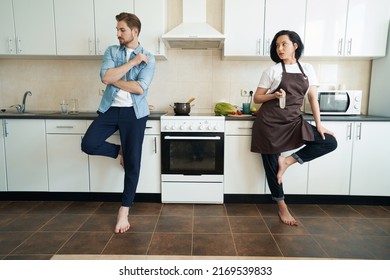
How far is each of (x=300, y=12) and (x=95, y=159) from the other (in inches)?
96.0

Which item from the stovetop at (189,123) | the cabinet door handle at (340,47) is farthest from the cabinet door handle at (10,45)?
the cabinet door handle at (340,47)

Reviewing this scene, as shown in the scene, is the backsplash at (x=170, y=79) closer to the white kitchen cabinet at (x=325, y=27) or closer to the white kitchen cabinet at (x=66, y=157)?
the white kitchen cabinet at (x=325, y=27)

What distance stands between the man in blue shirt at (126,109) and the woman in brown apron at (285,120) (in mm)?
962

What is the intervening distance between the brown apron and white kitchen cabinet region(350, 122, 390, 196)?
2.26ft

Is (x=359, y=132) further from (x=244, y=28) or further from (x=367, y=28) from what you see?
(x=244, y=28)

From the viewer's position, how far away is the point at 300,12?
2.62 metres

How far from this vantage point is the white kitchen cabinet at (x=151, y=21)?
265cm

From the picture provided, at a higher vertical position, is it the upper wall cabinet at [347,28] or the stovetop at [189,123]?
the upper wall cabinet at [347,28]

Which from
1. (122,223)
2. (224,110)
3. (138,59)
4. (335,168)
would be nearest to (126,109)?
(138,59)

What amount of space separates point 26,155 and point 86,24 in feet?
4.63

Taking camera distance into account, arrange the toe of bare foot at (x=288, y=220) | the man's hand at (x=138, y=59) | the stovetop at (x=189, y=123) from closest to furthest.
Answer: the man's hand at (x=138, y=59) → the toe of bare foot at (x=288, y=220) → the stovetop at (x=189, y=123)

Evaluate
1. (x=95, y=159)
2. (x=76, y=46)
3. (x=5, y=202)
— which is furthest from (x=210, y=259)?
(x=76, y=46)
